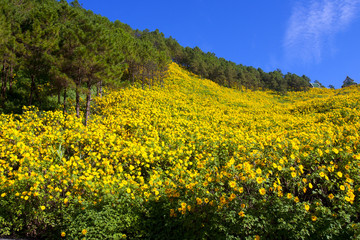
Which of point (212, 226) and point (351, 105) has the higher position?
point (351, 105)

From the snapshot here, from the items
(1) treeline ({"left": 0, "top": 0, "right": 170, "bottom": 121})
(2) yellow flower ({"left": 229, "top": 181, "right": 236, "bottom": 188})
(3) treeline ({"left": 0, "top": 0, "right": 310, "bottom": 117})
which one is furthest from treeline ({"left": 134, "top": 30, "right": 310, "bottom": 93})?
(2) yellow flower ({"left": 229, "top": 181, "right": 236, "bottom": 188})

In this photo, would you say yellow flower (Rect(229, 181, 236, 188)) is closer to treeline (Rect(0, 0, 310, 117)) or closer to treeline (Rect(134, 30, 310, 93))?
treeline (Rect(0, 0, 310, 117))

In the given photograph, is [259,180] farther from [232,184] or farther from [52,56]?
[52,56]

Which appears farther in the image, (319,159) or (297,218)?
(319,159)

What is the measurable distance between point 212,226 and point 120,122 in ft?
29.0

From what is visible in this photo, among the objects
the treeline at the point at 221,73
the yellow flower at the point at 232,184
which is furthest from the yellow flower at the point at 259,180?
the treeline at the point at 221,73

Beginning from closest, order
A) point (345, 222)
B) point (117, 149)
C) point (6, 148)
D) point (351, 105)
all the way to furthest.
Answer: point (345, 222) < point (6, 148) < point (117, 149) < point (351, 105)

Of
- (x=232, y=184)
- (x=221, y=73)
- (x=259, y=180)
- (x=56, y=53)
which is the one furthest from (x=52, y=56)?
(x=221, y=73)

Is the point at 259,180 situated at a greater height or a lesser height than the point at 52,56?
lesser

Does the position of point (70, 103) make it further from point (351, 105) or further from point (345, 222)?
point (351, 105)

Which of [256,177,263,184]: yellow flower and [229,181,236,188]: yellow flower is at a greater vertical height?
[256,177,263,184]: yellow flower

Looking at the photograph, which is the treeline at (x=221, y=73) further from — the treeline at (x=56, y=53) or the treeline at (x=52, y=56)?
the treeline at (x=56, y=53)

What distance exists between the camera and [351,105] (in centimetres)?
1838

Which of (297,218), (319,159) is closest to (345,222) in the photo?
(297,218)
